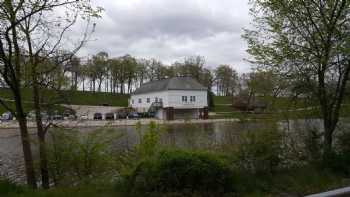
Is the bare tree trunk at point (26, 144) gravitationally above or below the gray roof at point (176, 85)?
below

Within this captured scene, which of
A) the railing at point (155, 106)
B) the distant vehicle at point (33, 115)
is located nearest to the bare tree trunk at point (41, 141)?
the distant vehicle at point (33, 115)

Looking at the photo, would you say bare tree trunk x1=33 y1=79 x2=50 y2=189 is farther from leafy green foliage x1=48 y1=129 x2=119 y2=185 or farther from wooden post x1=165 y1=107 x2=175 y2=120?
wooden post x1=165 y1=107 x2=175 y2=120

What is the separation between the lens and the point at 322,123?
968 centimetres

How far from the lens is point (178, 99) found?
73.2 meters

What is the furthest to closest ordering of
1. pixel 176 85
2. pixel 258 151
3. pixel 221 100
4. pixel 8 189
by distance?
pixel 221 100 → pixel 176 85 → pixel 258 151 → pixel 8 189

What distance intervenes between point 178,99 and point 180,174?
6717cm

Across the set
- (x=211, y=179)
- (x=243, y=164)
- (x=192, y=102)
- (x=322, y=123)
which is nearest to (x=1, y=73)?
(x=211, y=179)

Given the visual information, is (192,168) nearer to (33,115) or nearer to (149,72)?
(33,115)

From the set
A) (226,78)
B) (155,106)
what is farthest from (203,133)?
(226,78)

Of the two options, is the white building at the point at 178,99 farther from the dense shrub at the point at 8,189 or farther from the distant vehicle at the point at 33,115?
the dense shrub at the point at 8,189

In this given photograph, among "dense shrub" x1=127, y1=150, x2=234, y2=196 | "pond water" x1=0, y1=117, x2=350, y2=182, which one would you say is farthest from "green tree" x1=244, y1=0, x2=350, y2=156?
"dense shrub" x1=127, y1=150, x2=234, y2=196

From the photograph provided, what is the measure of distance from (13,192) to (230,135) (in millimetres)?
4894

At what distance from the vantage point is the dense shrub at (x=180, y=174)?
6.00 meters

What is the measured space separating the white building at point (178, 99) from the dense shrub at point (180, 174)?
6392cm
